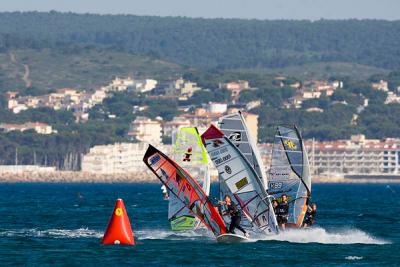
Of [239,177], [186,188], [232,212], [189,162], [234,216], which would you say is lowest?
[234,216]

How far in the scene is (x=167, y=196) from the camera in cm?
5856

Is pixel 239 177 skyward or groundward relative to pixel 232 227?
skyward

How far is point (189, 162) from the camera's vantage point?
56.8 meters

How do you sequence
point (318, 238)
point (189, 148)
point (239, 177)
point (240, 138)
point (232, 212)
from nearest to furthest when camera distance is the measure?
point (232, 212) < point (239, 177) < point (240, 138) < point (318, 238) < point (189, 148)

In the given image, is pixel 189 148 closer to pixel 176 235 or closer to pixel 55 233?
pixel 176 235

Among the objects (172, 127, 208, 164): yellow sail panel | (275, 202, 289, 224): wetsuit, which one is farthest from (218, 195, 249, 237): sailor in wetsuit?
(172, 127, 208, 164): yellow sail panel

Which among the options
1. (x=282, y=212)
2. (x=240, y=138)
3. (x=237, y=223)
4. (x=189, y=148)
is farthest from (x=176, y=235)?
(x=237, y=223)

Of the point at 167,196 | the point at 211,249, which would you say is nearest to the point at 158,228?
A: the point at 167,196

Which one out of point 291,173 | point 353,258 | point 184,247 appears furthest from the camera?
point 291,173

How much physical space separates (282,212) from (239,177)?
13.1ft

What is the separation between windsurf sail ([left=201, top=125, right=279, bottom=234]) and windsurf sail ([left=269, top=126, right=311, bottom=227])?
450cm

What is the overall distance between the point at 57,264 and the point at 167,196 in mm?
12638

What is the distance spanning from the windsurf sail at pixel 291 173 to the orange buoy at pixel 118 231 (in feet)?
24.1

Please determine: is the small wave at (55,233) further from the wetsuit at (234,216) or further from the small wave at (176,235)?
the wetsuit at (234,216)
